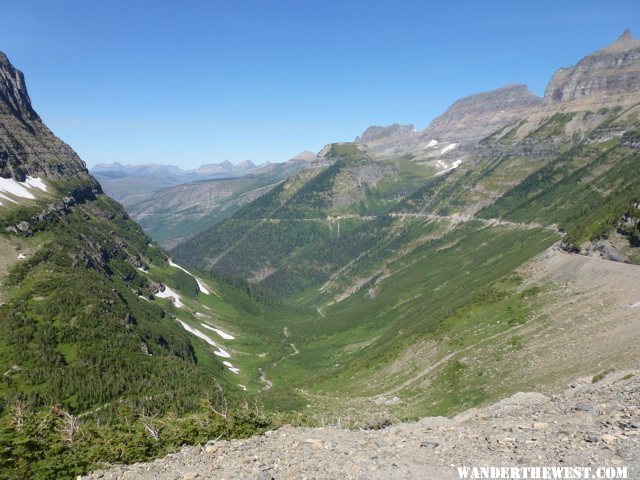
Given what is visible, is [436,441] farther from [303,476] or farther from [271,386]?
[271,386]

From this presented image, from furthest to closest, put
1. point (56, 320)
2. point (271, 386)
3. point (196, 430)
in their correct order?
point (271, 386)
point (56, 320)
point (196, 430)

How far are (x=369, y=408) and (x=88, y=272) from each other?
13755cm

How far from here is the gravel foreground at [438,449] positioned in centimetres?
3053

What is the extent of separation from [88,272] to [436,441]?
606 feet

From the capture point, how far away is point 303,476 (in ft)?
103

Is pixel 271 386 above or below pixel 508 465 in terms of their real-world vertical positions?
below

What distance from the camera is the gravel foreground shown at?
30531mm

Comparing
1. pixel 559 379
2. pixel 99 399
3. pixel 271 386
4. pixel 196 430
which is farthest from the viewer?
pixel 271 386

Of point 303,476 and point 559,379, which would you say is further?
point 559,379

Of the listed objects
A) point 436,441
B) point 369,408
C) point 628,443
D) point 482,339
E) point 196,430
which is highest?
point 628,443

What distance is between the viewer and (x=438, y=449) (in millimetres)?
35281

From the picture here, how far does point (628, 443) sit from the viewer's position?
29.6 meters

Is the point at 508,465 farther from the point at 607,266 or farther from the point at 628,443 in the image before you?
the point at 607,266

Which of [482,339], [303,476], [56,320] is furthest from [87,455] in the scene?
[56,320]
